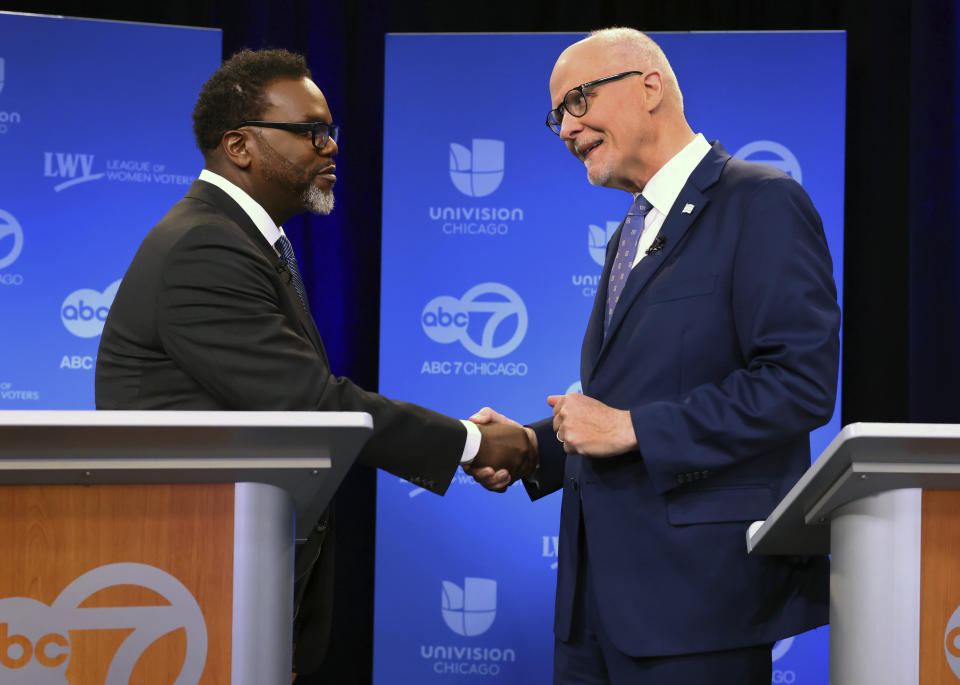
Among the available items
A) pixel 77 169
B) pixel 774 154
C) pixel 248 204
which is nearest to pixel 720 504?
pixel 248 204

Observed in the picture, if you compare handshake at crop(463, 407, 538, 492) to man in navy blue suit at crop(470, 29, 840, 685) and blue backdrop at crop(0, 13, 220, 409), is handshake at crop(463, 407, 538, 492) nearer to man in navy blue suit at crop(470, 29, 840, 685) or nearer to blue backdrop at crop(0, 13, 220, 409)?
man in navy blue suit at crop(470, 29, 840, 685)

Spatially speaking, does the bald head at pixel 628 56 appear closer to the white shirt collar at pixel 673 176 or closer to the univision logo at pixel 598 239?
the white shirt collar at pixel 673 176

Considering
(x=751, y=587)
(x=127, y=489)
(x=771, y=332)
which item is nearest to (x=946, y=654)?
(x=751, y=587)

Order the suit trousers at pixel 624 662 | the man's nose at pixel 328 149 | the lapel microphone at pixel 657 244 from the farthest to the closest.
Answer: the man's nose at pixel 328 149, the lapel microphone at pixel 657 244, the suit trousers at pixel 624 662

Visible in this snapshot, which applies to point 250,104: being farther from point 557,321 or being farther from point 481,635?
point 481,635

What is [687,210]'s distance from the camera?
2314 mm

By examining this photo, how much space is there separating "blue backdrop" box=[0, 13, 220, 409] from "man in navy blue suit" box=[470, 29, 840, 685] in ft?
8.40

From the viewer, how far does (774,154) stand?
423cm

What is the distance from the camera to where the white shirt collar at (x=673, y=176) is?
244 cm

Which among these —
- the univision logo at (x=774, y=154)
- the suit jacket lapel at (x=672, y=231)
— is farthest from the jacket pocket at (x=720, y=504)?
the univision logo at (x=774, y=154)

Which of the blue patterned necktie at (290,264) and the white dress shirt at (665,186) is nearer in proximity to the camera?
the white dress shirt at (665,186)

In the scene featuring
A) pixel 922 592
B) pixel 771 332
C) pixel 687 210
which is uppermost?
pixel 687 210

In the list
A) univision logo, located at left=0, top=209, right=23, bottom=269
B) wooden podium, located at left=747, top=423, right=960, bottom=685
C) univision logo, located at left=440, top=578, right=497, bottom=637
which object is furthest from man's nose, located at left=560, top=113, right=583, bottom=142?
univision logo, located at left=0, top=209, right=23, bottom=269

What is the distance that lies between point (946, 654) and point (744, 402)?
0.68m
